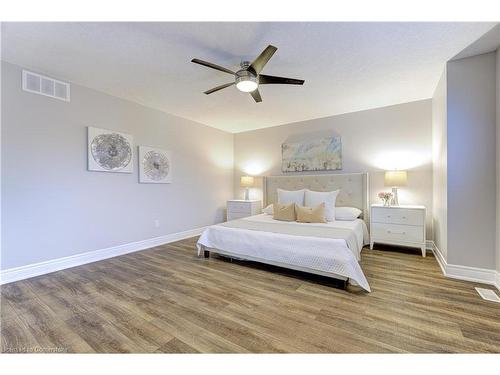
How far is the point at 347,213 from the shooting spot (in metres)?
3.45

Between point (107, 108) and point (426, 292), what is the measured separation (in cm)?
458

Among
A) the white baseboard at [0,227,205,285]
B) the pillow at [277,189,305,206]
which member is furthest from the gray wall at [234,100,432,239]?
the white baseboard at [0,227,205,285]

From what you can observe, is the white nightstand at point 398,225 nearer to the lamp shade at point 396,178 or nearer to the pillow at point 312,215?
the lamp shade at point 396,178

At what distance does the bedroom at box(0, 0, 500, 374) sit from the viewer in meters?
1.63

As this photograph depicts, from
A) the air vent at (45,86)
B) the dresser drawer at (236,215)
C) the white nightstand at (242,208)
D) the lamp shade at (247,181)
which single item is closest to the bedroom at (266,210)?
the air vent at (45,86)

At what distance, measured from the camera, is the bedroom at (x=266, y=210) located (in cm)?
163

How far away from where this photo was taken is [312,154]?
14.2 ft

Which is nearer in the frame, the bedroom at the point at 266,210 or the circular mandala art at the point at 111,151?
the bedroom at the point at 266,210

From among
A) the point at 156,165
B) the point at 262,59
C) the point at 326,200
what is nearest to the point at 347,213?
the point at 326,200

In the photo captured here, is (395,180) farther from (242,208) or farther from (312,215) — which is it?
(242,208)

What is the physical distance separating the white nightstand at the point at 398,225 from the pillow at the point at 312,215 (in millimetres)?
846

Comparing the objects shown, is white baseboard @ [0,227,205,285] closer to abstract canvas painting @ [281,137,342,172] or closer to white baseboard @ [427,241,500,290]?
abstract canvas painting @ [281,137,342,172]

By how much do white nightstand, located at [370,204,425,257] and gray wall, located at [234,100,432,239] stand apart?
0.49 m

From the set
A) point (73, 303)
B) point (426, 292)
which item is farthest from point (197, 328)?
point (426, 292)
